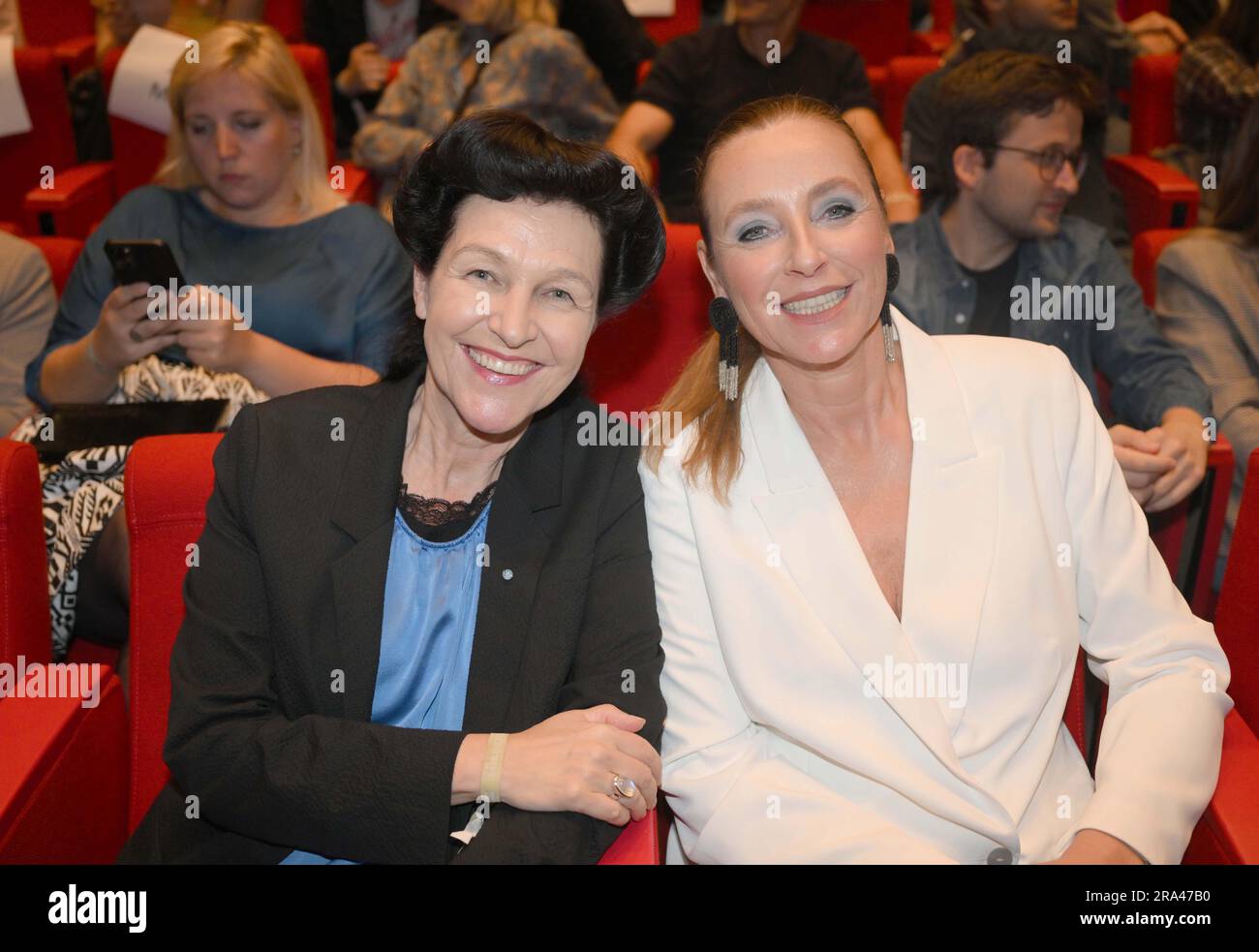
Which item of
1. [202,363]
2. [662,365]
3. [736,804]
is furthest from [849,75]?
[736,804]

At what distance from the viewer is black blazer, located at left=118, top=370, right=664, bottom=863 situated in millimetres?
1434

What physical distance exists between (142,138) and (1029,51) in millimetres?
2520

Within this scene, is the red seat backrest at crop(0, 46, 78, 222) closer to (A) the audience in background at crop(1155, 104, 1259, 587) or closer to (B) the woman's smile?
(B) the woman's smile

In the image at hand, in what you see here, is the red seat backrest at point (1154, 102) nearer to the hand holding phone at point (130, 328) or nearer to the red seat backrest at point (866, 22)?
the red seat backrest at point (866, 22)

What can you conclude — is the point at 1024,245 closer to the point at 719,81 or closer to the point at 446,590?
the point at 719,81

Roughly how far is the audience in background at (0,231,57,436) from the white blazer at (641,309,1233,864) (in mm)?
1660

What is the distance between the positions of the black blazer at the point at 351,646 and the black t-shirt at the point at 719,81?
1.99 m

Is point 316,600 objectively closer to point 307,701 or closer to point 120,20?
point 307,701

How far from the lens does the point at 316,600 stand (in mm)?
1542
